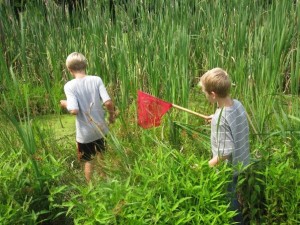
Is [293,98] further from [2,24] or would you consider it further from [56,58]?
[2,24]

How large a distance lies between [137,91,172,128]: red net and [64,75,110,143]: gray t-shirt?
0.69 ft

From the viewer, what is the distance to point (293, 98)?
2609 millimetres

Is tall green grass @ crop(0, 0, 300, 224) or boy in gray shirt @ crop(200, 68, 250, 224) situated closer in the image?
tall green grass @ crop(0, 0, 300, 224)

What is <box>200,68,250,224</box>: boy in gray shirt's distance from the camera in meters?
2.05

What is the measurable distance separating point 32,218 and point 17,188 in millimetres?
178

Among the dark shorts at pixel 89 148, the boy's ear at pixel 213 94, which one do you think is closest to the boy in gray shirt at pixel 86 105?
the dark shorts at pixel 89 148

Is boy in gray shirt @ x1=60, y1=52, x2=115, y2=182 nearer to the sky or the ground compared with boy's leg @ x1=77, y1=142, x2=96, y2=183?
nearer to the sky

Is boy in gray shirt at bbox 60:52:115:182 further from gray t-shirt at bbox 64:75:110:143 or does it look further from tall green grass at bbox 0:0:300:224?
tall green grass at bbox 0:0:300:224

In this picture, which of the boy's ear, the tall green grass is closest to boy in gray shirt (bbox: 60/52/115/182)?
the tall green grass

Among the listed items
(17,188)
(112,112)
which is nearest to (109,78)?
(112,112)

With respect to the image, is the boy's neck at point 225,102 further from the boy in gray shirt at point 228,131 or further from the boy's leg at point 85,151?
the boy's leg at point 85,151

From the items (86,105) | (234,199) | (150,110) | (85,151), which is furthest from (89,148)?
(234,199)

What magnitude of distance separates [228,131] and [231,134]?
0.07 feet

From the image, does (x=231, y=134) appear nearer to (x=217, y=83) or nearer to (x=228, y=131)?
(x=228, y=131)
